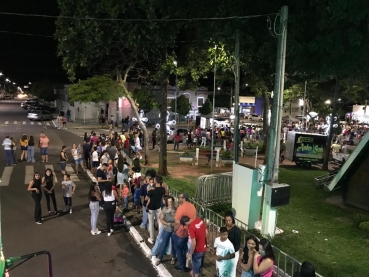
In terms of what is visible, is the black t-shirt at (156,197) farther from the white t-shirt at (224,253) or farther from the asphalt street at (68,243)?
the white t-shirt at (224,253)

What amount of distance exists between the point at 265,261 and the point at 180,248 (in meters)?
2.51

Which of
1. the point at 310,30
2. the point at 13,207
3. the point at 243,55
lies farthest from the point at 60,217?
the point at 310,30

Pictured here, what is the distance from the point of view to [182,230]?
7.07 m

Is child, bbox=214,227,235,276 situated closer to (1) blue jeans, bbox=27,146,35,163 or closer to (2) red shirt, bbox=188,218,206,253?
(2) red shirt, bbox=188,218,206,253

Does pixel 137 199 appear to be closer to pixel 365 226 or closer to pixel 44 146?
pixel 365 226

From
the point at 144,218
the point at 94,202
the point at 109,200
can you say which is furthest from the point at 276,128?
the point at 94,202

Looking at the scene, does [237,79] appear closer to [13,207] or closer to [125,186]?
[125,186]

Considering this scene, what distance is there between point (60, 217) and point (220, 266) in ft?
20.5

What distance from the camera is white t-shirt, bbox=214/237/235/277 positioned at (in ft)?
19.6

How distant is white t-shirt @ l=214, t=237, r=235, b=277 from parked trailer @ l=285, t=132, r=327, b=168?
617 inches

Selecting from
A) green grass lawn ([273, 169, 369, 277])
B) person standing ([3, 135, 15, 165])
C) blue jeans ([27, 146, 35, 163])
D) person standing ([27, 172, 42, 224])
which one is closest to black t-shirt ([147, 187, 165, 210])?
green grass lawn ([273, 169, 369, 277])

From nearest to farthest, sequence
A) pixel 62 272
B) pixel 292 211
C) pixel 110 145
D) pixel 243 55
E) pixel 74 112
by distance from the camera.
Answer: pixel 62 272, pixel 292 211, pixel 243 55, pixel 110 145, pixel 74 112

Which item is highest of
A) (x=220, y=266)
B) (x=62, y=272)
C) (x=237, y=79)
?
(x=237, y=79)

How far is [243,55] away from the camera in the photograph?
13.2 m
